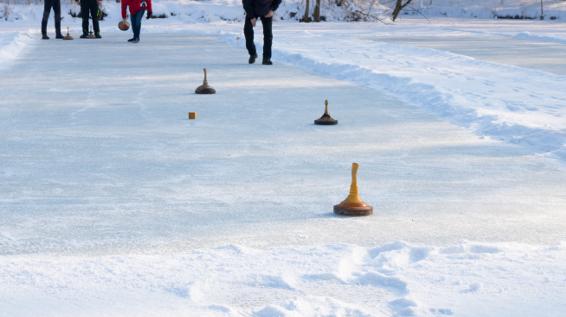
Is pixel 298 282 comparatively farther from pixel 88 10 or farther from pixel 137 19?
pixel 88 10

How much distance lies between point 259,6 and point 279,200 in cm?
1058

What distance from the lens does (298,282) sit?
14.7 ft

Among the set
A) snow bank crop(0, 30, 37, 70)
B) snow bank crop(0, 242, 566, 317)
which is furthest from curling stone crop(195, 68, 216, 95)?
snow bank crop(0, 242, 566, 317)

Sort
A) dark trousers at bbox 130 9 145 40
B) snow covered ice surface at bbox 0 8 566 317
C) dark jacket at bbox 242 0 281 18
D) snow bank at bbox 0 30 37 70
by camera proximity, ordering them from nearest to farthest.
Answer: snow covered ice surface at bbox 0 8 566 317 < dark jacket at bbox 242 0 281 18 < snow bank at bbox 0 30 37 70 < dark trousers at bbox 130 9 145 40

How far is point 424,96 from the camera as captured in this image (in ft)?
40.5

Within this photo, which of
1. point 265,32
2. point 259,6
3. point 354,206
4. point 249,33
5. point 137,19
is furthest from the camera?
point 137,19

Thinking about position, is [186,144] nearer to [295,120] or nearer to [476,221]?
[295,120]

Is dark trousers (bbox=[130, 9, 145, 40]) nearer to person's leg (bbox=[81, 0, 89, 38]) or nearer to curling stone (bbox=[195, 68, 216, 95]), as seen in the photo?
person's leg (bbox=[81, 0, 89, 38])

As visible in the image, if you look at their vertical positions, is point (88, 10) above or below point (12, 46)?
above

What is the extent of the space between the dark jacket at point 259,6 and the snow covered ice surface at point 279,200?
8.73ft

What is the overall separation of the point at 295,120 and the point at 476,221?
4.65 meters

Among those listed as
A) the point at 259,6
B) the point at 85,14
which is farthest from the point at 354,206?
the point at 85,14

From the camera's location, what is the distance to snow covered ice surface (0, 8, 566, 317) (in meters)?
4.31

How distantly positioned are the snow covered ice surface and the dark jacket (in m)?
2.66
